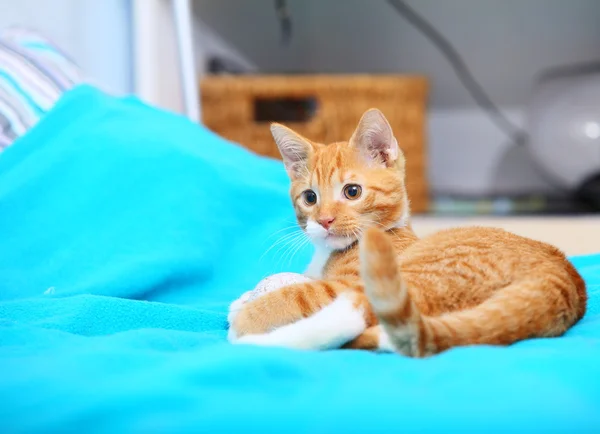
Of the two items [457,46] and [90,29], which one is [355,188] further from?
[457,46]

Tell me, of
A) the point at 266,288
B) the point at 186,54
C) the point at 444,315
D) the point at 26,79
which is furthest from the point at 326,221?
the point at 186,54

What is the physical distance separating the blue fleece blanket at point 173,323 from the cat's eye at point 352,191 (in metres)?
0.33

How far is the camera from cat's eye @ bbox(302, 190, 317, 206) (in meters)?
1.28

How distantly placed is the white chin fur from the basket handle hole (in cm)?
158

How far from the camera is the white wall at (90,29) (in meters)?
1.91

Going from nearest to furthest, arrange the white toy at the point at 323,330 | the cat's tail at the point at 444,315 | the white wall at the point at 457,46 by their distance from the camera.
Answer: the cat's tail at the point at 444,315 → the white toy at the point at 323,330 → the white wall at the point at 457,46

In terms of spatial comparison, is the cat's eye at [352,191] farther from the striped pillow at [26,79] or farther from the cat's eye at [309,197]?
the striped pillow at [26,79]

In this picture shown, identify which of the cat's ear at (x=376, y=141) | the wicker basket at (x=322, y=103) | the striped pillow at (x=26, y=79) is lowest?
the cat's ear at (x=376, y=141)

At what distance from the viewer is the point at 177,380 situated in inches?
25.1

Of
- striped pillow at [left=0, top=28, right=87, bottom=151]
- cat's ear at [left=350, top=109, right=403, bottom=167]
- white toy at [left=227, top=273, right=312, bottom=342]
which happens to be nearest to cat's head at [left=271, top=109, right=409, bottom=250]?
cat's ear at [left=350, top=109, right=403, bottom=167]

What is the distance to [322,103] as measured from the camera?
257 centimetres

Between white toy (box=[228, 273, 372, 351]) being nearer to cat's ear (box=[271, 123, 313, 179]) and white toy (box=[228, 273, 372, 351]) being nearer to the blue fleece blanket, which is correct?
the blue fleece blanket

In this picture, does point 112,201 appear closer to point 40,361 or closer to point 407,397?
point 40,361

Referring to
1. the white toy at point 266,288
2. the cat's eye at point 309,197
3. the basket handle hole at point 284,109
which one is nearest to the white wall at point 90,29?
the basket handle hole at point 284,109
